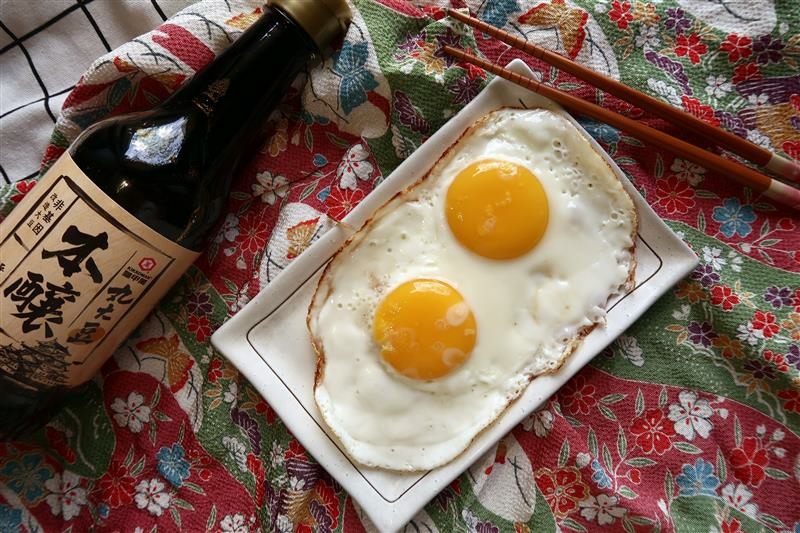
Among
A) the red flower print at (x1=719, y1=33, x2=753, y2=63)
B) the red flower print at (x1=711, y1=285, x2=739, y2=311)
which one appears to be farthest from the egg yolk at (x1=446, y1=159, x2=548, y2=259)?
the red flower print at (x1=719, y1=33, x2=753, y2=63)

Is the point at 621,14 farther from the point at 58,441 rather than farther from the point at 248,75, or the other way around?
the point at 58,441

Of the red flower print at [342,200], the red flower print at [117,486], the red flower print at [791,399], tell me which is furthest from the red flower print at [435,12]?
the red flower print at [117,486]

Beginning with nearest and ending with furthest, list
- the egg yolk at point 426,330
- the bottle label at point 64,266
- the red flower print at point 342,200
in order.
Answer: the bottle label at point 64,266
the egg yolk at point 426,330
the red flower print at point 342,200

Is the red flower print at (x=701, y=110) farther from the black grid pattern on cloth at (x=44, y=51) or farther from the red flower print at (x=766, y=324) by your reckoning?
the black grid pattern on cloth at (x=44, y=51)

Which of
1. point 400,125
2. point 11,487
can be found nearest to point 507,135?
point 400,125

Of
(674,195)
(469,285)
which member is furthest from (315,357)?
(674,195)

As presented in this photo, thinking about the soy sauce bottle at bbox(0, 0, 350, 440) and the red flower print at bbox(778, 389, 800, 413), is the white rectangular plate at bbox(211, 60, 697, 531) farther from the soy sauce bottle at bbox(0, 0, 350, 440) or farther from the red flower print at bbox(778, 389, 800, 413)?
the red flower print at bbox(778, 389, 800, 413)

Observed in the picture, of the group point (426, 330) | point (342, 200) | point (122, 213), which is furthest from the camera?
point (342, 200)
